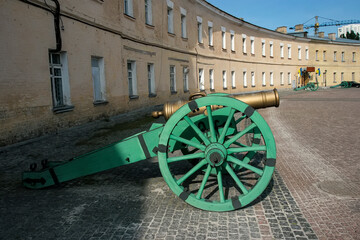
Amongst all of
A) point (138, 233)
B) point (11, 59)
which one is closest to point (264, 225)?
point (138, 233)

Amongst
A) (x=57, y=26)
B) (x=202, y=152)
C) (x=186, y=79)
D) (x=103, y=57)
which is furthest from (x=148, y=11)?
(x=202, y=152)

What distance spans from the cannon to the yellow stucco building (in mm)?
4220

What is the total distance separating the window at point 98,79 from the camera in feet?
39.3

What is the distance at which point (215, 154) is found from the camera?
11.8ft

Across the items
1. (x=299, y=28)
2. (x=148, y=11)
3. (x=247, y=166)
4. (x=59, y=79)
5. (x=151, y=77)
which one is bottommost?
(x=247, y=166)

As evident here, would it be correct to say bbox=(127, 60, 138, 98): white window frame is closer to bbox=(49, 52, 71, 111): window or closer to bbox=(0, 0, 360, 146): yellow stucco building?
bbox=(0, 0, 360, 146): yellow stucco building

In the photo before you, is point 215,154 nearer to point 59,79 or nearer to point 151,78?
point 59,79

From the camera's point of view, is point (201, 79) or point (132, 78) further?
point (201, 79)

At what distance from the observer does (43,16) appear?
29.2 ft

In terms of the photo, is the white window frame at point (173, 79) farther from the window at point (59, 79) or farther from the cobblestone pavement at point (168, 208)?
the cobblestone pavement at point (168, 208)

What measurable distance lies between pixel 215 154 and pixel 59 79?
763cm

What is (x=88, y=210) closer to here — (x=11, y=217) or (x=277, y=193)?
(x=11, y=217)

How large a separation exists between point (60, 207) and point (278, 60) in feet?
122

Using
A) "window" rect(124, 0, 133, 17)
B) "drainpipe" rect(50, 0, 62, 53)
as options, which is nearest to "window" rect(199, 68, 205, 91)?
"window" rect(124, 0, 133, 17)
